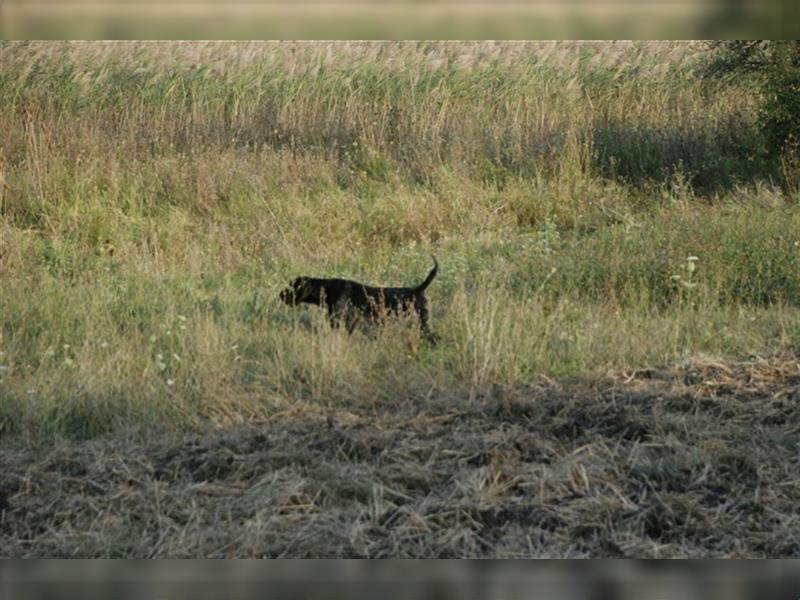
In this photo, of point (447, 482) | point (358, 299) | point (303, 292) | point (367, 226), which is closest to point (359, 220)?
point (367, 226)

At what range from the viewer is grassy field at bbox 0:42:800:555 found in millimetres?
7086

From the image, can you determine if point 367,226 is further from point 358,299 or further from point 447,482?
point 447,482

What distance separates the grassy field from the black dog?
200mm

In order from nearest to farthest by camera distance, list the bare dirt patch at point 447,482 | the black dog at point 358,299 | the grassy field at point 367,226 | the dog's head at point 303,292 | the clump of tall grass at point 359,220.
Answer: the bare dirt patch at point 447,482 → the grassy field at point 367,226 → the clump of tall grass at point 359,220 → the black dog at point 358,299 → the dog's head at point 303,292

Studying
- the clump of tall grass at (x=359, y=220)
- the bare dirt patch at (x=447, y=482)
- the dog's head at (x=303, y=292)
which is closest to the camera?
the bare dirt patch at (x=447, y=482)

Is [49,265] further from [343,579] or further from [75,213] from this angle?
[343,579]

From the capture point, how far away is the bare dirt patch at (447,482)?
5668 mm

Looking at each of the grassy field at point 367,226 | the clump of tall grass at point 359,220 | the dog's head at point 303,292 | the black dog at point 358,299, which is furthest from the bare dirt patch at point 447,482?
the dog's head at point 303,292

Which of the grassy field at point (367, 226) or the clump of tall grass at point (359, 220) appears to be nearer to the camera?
the grassy field at point (367, 226)

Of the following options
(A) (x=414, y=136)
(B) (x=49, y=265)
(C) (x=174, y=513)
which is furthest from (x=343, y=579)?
(A) (x=414, y=136)

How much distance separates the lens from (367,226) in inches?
465

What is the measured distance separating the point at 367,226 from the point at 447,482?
19.8 feet

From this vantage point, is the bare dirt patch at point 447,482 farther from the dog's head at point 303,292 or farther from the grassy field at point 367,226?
the dog's head at point 303,292
